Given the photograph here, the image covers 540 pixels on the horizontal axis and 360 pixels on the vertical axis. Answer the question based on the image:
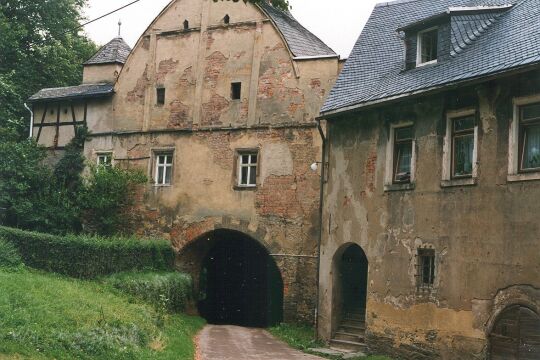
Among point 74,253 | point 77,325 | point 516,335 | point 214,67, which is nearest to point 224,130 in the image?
point 214,67

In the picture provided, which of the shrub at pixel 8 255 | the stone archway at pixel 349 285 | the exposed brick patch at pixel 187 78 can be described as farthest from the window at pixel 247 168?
the shrub at pixel 8 255

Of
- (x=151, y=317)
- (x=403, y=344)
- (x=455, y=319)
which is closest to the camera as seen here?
(x=455, y=319)

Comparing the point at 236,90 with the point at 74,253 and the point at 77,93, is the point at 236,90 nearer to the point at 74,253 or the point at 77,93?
the point at 77,93

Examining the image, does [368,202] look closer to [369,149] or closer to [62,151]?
[369,149]

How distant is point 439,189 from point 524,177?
2432mm

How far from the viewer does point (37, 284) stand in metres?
17.0

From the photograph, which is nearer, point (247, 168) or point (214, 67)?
point (247, 168)

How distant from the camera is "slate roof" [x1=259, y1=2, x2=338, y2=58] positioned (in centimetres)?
2438

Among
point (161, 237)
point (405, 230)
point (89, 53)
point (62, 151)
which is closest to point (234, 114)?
point (161, 237)

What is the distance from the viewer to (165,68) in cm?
2614

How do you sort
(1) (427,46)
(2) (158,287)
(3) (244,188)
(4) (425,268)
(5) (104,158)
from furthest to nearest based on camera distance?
(5) (104,158) → (3) (244,188) → (2) (158,287) → (1) (427,46) → (4) (425,268)

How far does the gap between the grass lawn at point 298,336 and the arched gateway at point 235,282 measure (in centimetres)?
427

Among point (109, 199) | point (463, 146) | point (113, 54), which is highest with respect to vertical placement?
point (113, 54)

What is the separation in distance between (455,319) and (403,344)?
5.99 feet
